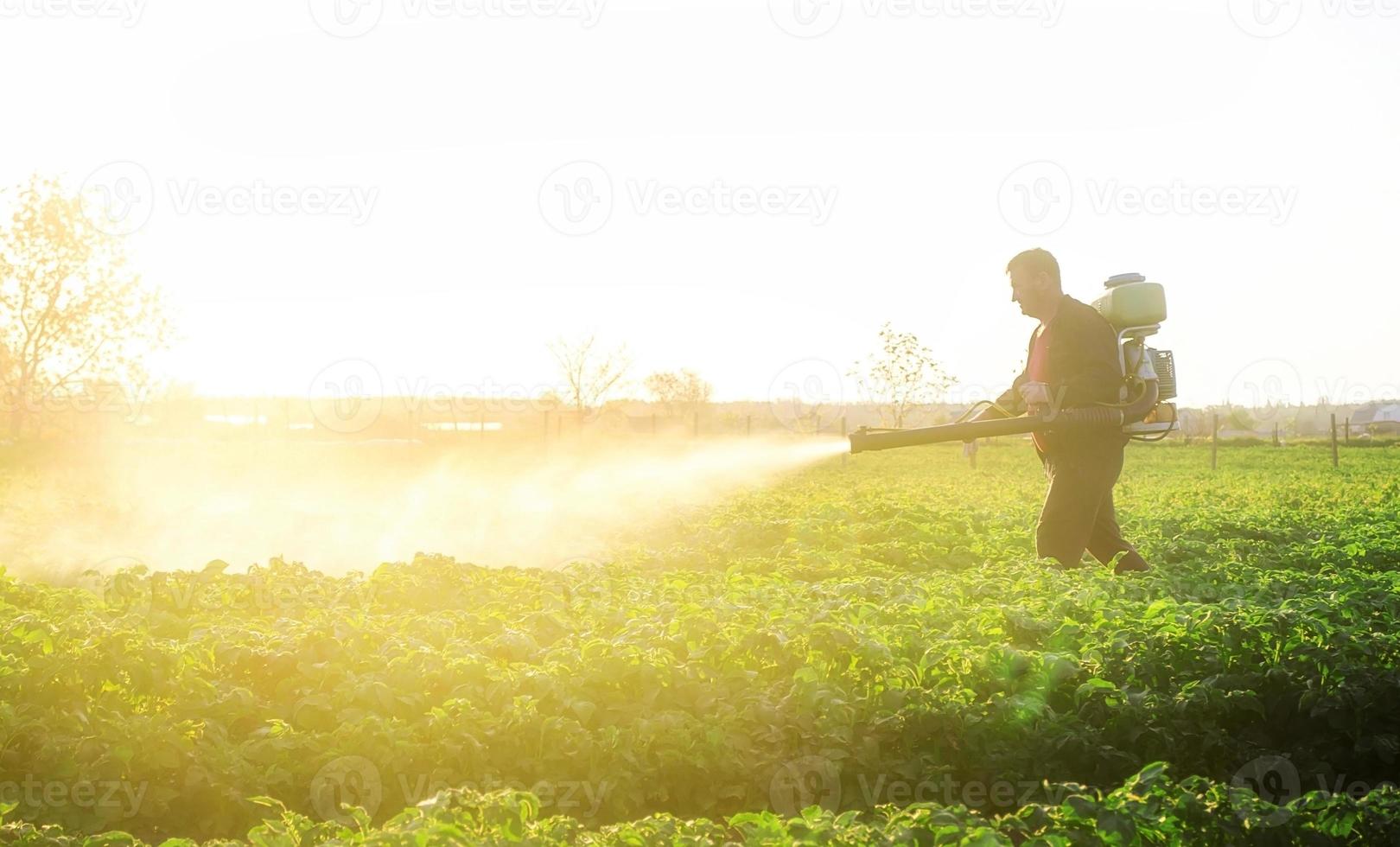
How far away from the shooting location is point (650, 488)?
2530cm

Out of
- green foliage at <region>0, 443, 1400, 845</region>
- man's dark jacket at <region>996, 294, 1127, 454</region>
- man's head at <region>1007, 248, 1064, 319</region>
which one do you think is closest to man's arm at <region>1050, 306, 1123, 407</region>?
man's dark jacket at <region>996, 294, 1127, 454</region>

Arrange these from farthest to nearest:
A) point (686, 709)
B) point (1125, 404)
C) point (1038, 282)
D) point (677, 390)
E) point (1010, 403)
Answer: point (677, 390) < point (1010, 403) < point (1038, 282) < point (1125, 404) < point (686, 709)

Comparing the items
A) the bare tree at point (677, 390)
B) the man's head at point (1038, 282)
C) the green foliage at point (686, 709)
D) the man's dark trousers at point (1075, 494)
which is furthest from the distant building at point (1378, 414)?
the green foliage at point (686, 709)

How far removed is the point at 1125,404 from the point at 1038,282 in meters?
1.03

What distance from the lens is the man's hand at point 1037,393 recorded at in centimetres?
756

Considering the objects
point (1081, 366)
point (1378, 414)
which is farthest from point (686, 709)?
point (1378, 414)

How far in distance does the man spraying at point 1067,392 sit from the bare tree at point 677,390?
80478 mm

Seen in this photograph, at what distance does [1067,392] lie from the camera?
7.55m

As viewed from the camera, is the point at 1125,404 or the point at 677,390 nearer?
the point at 1125,404

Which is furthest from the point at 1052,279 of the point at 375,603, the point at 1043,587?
the point at 375,603

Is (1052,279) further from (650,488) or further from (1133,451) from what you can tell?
(1133,451)

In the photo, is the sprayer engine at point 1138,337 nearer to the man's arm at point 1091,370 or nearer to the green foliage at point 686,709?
the man's arm at point 1091,370

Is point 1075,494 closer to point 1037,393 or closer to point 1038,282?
point 1037,393

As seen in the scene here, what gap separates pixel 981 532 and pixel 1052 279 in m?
6.42
